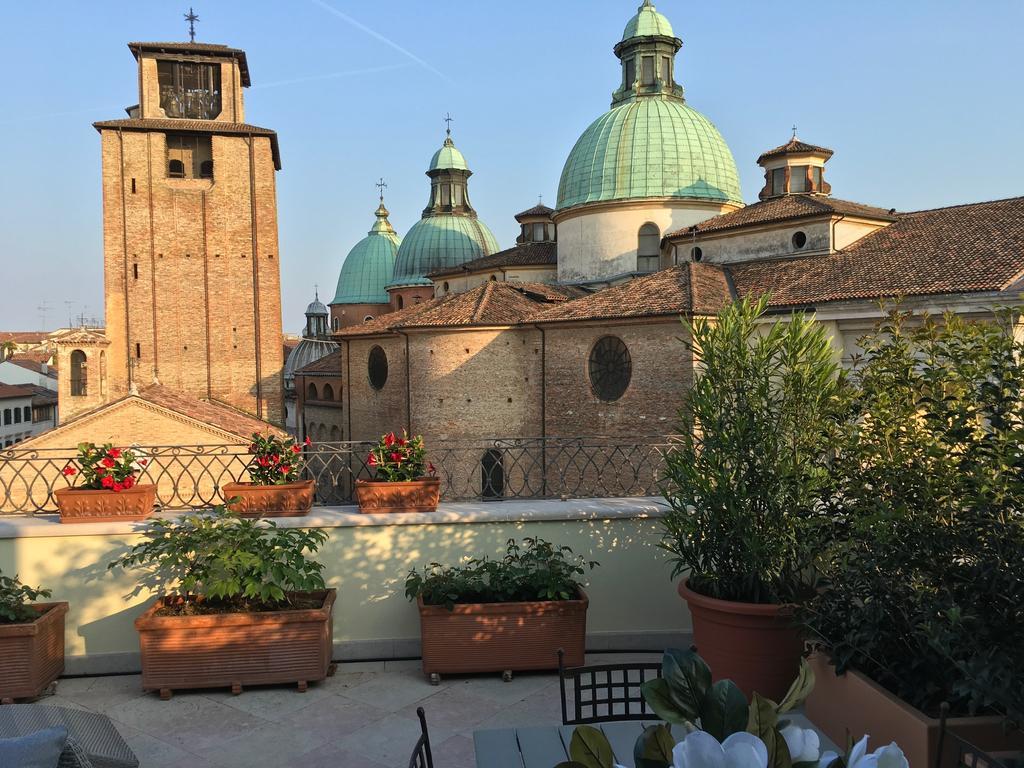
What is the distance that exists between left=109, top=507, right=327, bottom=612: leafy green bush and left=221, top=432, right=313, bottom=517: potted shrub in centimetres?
26

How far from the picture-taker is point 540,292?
2214cm

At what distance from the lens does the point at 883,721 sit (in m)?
3.28

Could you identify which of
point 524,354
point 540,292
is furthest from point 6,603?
point 540,292

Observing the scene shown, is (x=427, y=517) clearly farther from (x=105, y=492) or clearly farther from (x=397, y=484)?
(x=105, y=492)

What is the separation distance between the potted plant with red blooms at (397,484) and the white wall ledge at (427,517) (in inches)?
3.4

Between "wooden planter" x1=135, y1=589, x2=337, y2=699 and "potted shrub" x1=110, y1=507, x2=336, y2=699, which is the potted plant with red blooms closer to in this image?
"potted shrub" x1=110, y1=507, x2=336, y2=699

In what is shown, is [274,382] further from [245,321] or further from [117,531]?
[117,531]

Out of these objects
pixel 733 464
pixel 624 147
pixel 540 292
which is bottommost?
pixel 733 464

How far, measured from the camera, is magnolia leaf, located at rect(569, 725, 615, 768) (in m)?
1.49

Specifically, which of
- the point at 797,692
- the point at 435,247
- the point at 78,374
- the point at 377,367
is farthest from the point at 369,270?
the point at 797,692

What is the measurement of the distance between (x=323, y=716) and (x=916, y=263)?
16510 mm

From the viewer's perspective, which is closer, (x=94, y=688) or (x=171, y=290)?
(x=94, y=688)

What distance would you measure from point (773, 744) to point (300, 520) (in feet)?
15.4

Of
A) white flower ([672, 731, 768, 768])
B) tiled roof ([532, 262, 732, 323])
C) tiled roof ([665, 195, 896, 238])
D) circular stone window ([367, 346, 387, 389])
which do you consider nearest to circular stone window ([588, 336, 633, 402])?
tiled roof ([532, 262, 732, 323])
